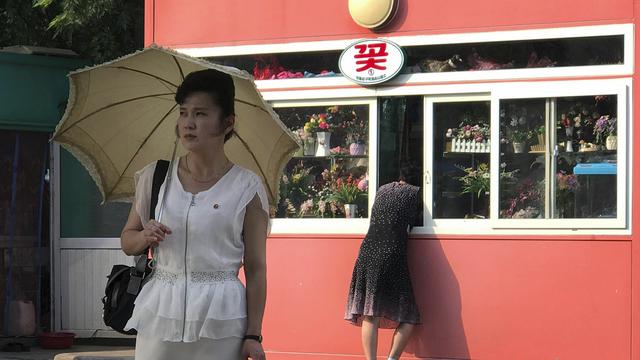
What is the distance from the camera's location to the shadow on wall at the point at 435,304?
9445mm

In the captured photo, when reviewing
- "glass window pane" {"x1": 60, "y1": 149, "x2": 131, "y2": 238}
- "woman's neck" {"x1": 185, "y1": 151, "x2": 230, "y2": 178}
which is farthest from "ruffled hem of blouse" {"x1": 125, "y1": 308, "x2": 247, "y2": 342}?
"glass window pane" {"x1": 60, "y1": 149, "x2": 131, "y2": 238}

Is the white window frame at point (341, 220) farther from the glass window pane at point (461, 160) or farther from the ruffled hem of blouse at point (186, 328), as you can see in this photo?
the ruffled hem of blouse at point (186, 328)

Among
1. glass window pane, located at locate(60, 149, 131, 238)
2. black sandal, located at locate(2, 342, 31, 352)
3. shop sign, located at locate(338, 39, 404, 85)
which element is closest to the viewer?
shop sign, located at locate(338, 39, 404, 85)

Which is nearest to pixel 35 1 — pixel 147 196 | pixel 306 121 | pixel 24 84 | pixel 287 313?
pixel 24 84

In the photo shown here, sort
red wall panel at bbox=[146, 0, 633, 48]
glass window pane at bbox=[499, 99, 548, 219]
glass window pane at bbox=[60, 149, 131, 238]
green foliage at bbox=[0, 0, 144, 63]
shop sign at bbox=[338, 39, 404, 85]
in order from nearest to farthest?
red wall panel at bbox=[146, 0, 633, 48] → glass window pane at bbox=[499, 99, 548, 219] → shop sign at bbox=[338, 39, 404, 85] → green foliage at bbox=[0, 0, 144, 63] → glass window pane at bbox=[60, 149, 131, 238]

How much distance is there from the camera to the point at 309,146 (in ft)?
32.9

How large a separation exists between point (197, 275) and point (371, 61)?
593 centimetres

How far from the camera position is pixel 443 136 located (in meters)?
9.64

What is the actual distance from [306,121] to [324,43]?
0.69 m

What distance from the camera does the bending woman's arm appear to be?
396cm

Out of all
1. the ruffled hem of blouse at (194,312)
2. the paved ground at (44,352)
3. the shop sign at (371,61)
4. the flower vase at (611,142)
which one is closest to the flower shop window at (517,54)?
the shop sign at (371,61)

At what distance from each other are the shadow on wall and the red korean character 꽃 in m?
1.50

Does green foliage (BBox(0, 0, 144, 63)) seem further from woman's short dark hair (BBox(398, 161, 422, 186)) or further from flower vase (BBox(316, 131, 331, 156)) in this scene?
woman's short dark hair (BBox(398, 161, 422, 186))

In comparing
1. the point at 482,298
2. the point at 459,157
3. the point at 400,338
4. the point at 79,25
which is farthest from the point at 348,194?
the point at 79,25
